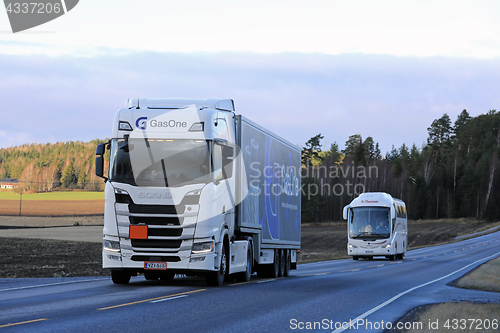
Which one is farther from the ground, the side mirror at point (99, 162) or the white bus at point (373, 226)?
the side mirror at point (99, 162)

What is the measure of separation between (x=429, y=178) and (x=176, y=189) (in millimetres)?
142911

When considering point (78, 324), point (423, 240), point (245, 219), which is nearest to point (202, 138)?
point (245, 219)

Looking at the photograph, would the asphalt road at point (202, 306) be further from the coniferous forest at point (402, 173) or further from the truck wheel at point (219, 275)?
the coniferous forest at point (402, 173)

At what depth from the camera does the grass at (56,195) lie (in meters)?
95.6

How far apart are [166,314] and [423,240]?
7988 cm

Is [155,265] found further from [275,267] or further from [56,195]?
[56,195]

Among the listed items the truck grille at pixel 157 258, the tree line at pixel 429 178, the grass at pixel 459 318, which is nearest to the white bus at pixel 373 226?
the truck grille at pixel 157 258

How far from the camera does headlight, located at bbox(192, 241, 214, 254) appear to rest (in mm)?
14953

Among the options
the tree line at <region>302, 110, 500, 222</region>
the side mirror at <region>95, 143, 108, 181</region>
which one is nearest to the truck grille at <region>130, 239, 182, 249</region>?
the side mirror at <region>95, 143, 108, 181</region>

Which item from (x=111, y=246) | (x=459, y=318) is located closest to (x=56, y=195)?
(x=111, y=246)

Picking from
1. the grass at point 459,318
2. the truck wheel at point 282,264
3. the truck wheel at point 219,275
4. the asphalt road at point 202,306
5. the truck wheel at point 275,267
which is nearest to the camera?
the asphalt road at point 202,306

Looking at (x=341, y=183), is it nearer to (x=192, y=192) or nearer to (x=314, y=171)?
(x=314, y=171)

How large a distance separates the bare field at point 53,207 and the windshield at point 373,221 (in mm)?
53770

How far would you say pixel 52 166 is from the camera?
115 meters
